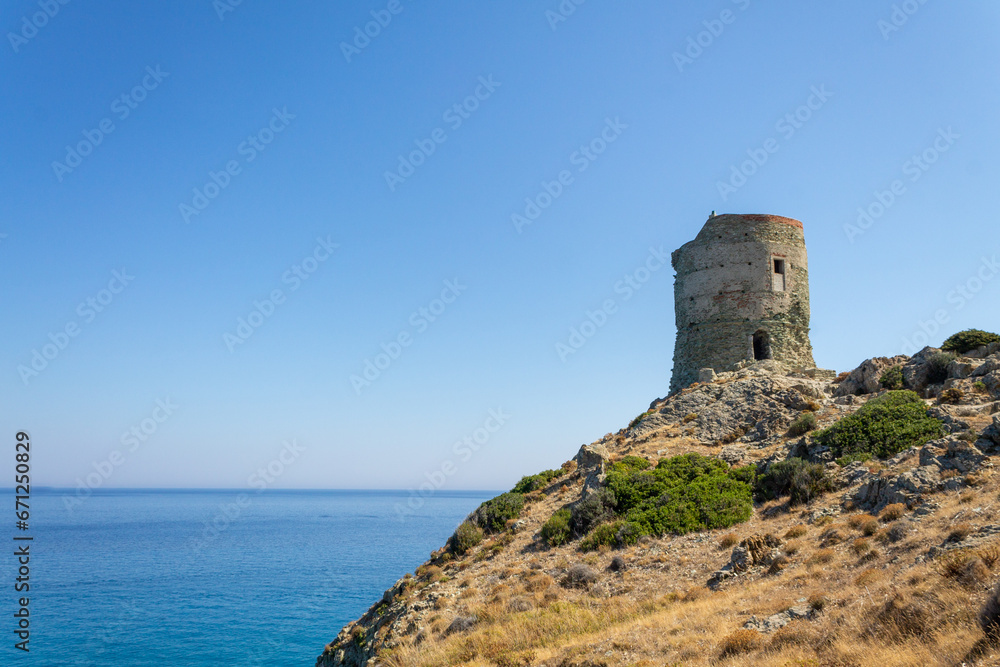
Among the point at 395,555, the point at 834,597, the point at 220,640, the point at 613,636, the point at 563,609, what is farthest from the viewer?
the point at 395,555

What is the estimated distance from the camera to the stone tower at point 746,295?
29.0 meters

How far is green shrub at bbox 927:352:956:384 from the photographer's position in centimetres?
2181

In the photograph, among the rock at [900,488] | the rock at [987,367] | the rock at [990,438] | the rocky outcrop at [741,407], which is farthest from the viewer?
the rocky outcrop at [741,407]

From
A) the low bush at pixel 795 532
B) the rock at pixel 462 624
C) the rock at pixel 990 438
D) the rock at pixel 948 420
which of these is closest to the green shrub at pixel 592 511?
the rock at pixel 462 624

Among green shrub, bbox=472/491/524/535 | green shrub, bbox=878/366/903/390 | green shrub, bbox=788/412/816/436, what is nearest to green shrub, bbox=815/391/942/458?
green shrub, bbox=788/412/816/436

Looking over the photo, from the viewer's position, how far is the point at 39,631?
33.8 meters

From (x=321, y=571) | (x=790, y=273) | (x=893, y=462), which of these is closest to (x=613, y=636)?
(x=893, y=462)

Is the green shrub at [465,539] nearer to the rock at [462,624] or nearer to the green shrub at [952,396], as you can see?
the rock at [462,624]

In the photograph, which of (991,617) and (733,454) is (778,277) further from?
(991,617)

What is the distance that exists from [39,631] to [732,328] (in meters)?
40.0

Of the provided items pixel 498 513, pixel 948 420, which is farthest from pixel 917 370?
pixel 498 513

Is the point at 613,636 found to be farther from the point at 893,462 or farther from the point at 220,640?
the point at 220,640

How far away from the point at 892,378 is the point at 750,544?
13007 millimetres

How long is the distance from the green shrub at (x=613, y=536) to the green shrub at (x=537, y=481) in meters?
6.40
